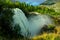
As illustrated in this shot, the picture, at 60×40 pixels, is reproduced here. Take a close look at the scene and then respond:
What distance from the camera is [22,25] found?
32.5 feet

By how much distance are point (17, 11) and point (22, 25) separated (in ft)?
2.28

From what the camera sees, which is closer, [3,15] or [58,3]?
[3,15]

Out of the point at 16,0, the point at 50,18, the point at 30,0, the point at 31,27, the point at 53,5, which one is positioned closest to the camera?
the point at 31,27

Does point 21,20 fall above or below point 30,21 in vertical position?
above

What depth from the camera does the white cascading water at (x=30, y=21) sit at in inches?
387

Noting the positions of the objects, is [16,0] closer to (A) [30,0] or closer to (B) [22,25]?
(A) [30,0]

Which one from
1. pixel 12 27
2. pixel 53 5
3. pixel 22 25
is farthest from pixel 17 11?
pixel 53 5

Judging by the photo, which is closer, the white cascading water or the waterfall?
the waterfall

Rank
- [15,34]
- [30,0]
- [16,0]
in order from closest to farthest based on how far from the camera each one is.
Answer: [15,34] < [16,0] < [30,0]

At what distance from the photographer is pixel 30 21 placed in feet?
37.9

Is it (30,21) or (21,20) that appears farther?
(30,21)

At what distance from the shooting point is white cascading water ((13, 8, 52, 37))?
984 centimetres

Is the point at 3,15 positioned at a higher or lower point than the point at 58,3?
higher

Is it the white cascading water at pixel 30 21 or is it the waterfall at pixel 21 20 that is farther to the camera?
the white cascading water at pixel 30 21
